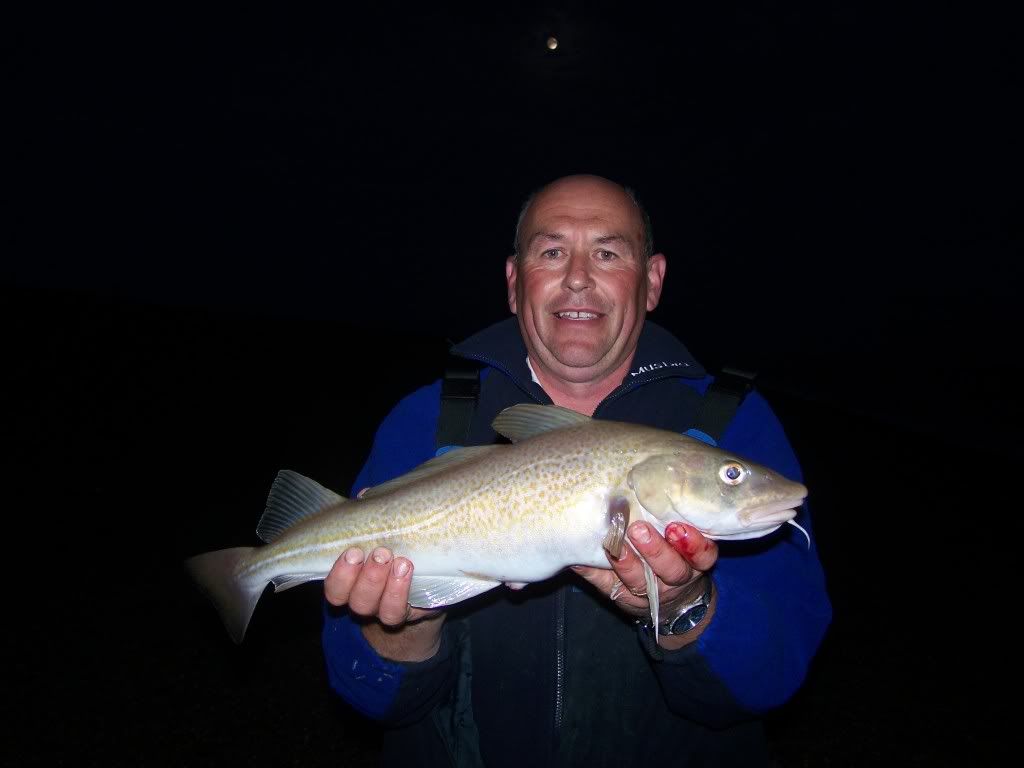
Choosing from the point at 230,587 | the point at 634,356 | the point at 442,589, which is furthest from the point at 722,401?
the point at 230,587

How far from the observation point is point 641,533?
2.21 metres

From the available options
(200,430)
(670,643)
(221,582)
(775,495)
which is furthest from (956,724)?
(200,430)

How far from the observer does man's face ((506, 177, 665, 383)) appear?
10.7 feet

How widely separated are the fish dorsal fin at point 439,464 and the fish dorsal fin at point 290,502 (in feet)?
0.90

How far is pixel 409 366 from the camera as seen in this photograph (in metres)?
26.3

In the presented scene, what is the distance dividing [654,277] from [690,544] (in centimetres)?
223

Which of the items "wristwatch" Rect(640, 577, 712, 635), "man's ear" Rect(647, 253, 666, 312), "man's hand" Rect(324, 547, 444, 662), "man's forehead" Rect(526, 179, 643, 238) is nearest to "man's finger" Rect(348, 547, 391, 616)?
"man's hand" Rect(324, 547, 444, 662)

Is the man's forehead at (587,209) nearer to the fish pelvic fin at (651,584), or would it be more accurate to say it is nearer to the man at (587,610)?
the man at (587,610)

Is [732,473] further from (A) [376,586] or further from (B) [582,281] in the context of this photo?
(A) [376,586]

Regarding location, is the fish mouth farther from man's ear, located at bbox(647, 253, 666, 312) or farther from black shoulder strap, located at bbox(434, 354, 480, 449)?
man's ear, located at bbox(647, 253, 666, 312)

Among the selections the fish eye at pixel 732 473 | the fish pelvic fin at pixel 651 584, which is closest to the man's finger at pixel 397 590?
the fish pelvic fin at pixel 651 584

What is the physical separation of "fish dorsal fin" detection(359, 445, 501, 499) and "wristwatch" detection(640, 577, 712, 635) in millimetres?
1073

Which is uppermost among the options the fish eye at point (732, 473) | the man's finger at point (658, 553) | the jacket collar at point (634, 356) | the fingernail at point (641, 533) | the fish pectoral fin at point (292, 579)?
the jacket collar at point (634, 356)

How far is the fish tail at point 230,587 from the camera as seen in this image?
2781 millimetres
